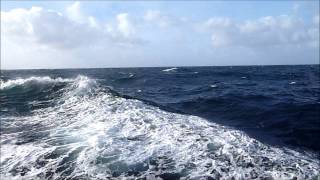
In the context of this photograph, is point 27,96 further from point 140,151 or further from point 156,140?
point 140,151

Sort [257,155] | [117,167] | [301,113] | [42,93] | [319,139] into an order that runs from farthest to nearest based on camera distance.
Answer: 1. [42,93]
2. [301,113]
3. [319,139]
4. [257,155]
5. [117,167]

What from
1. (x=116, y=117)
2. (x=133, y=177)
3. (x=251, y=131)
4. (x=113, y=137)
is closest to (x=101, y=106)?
(x=116, y=117)

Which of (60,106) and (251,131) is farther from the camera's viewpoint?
(60,106)

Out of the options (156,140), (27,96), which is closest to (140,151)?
(156,140)

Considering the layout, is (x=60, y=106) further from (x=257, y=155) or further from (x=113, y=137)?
(x=257, y=155)

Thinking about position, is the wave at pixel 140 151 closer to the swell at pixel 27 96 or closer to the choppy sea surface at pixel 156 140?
the choppy sea surface at pixel 156 140

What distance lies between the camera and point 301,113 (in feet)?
Answer: 43.1

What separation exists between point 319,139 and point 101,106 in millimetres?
7599

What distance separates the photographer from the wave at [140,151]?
693 cm

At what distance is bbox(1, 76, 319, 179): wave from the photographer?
22.7ft

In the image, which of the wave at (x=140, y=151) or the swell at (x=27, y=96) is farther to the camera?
the swell at (x=27, y=96)

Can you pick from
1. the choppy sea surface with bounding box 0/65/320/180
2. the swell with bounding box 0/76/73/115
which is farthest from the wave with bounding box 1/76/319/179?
the swell with bounding box 0/76/73/115

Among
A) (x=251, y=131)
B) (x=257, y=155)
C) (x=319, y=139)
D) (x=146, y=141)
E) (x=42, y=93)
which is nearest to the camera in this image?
(x=257, y=155)

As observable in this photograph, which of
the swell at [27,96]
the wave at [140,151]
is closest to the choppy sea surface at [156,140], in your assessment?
the wave at [140,151]
